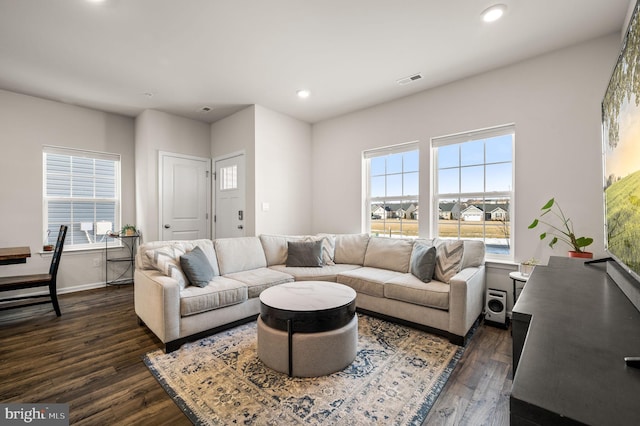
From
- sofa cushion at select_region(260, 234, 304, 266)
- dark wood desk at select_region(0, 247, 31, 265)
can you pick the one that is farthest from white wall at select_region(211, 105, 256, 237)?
dark wood desk at select_region(0, 247, 31, 265)

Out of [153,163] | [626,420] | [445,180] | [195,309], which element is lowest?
[195,309]

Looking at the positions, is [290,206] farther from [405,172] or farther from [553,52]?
[553,52]

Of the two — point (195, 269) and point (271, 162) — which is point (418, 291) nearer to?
point (195, 269)

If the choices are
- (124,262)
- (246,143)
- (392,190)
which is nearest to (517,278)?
(392,190)

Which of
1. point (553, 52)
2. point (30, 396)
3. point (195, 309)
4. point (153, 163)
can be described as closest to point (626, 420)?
point (195, 309)

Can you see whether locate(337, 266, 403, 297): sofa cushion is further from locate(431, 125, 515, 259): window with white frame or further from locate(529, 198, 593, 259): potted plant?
locate(529, 198, 593, 259): potted plant

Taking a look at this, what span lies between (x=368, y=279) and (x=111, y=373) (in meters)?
2.42

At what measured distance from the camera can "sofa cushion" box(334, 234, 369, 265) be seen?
12.9ft

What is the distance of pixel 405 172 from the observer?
13.2 feet

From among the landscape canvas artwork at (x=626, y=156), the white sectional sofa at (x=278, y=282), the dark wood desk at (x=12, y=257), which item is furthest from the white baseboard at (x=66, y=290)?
the landscape canvas artwork at (x=626, y=156)

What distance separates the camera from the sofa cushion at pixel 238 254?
331cm

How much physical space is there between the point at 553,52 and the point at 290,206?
3.79m

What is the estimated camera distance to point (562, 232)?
2.77m

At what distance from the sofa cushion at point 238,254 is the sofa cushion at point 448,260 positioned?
217cm
